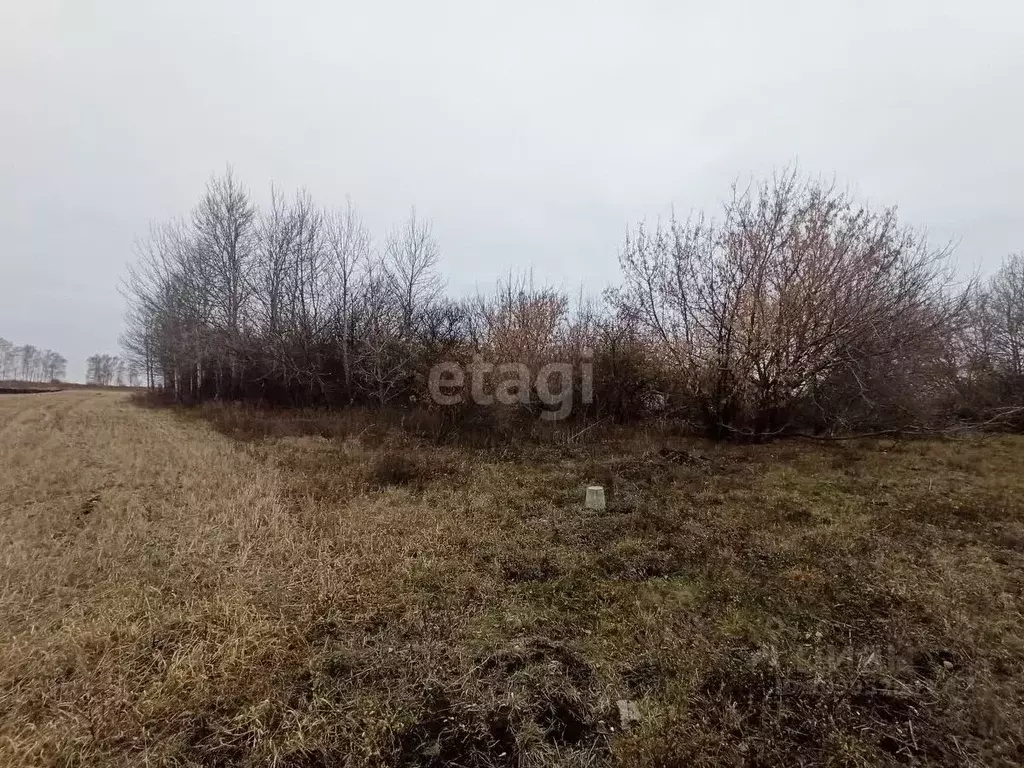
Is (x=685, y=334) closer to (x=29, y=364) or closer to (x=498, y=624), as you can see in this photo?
(x=498, y=624)

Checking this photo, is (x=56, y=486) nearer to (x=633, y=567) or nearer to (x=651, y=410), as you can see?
(x=633, y=567)

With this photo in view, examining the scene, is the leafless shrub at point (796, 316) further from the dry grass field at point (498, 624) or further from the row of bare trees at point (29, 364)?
the row of bare trees at point (29, 364)

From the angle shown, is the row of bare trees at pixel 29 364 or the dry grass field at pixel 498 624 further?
the row of bare trees at pixel 29 364

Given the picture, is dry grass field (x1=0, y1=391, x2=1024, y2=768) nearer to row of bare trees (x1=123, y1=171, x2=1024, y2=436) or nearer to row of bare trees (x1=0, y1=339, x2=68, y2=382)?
row of bare trees (x1=123, y1=171, x2=1024, y2=436)

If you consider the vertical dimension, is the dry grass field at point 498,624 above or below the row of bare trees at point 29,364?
below

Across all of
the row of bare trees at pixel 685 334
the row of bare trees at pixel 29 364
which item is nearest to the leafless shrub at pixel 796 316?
the row of bare trees at pixel 685 334

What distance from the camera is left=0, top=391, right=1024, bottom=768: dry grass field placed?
1.95m

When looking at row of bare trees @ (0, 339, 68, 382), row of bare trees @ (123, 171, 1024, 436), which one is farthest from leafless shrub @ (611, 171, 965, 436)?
row of bare trees @ (0, 339, 68, 382)

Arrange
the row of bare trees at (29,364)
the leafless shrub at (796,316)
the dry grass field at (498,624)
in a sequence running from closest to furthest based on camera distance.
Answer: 1. the dry grass field at (498,624)
2. the leafless shrub at (796,316)
3. the row of bare trees at (29,364)

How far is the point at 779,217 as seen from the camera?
953 centimetres

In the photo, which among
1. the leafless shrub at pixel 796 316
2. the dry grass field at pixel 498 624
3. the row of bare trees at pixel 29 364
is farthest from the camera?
the row of bare trees at pixel 29 364

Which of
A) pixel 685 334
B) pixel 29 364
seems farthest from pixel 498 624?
pixel 29 364

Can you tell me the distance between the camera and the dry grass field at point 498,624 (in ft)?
6.40

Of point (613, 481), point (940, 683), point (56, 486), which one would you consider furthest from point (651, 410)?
point (56, 486)
